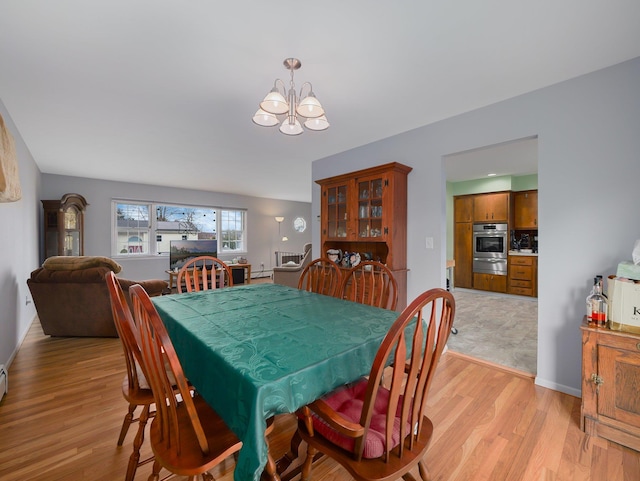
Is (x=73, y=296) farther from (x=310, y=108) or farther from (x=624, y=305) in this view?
(x=624, y=305)

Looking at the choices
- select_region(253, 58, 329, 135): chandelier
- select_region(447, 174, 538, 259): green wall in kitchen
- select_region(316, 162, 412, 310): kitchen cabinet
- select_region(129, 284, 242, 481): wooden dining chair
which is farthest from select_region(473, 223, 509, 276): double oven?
select_region(129, 284, 242, 481): wooden dining chair

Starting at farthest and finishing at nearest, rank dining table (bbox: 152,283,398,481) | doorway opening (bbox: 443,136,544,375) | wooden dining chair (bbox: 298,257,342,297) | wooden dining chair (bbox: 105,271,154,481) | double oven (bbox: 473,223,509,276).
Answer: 1. double oven (bbox: 473,223,509,276)
2. doorway opening (bbox: 443,136,544,375)
3. wooden dining chair (bbox: 298,257,342,297)
4. wooden dining chair (bbox: 105,271,154,481)
5. dining table (bbox: 152,283,398,481)

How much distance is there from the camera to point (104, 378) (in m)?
2.41

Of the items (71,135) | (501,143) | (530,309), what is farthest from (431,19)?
(530,309)

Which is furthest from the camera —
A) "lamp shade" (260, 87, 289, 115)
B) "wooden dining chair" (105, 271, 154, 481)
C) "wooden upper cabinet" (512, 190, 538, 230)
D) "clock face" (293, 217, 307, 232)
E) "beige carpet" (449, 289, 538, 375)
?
"clock face" (293, 217, 307, 232)

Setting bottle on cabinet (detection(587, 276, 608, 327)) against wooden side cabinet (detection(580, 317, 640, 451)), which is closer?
wooden side cabinet (detection(580, 317, 640, 451))

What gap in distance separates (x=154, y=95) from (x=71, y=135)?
181 cm

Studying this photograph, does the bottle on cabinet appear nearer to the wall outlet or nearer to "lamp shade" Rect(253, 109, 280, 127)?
the wall outlet

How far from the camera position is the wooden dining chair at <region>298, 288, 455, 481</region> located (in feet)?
2.89

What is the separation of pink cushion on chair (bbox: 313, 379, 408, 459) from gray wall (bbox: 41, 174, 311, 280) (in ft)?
18.5

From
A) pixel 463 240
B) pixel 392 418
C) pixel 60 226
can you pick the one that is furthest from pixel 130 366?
pixel 463 240

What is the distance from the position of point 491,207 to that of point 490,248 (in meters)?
0.83

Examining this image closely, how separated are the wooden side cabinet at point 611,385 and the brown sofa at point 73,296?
13.4 ft

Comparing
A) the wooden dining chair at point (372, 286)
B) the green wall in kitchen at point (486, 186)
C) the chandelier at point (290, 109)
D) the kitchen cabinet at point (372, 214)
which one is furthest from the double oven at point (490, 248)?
the chandelier at point (290, 109)
